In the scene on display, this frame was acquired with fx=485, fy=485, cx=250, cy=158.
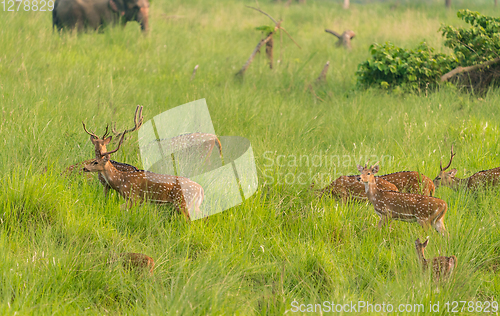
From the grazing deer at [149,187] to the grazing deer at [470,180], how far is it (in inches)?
85.9

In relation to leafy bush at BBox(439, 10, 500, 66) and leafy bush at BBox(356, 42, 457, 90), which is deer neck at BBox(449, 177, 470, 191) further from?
leafy bush at BBox(439, 10, 500, 66)

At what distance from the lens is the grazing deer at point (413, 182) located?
13.7 ft

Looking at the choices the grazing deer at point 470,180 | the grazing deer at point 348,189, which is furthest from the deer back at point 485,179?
the grazing deer at point 348,189

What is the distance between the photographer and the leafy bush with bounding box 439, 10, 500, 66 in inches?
324

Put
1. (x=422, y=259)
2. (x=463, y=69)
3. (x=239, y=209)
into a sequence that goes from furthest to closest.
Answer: (x=463, y=69), (x=239, y=209), (x=422, y=259)

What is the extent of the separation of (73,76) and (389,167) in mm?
5012

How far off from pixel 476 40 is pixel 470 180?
15.8ft

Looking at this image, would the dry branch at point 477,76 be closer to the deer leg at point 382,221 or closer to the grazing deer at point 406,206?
the grazing deer at point 406,206

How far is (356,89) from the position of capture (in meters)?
8.44

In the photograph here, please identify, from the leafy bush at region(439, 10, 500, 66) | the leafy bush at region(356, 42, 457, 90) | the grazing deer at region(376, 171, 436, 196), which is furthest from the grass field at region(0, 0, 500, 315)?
the leafy bush at region(439, 10, 500, 66)

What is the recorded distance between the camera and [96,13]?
434 inches

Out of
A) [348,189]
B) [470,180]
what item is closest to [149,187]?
[348,189]

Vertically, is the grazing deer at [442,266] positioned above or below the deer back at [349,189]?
above

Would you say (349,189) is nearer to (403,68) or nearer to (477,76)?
(403,68)
